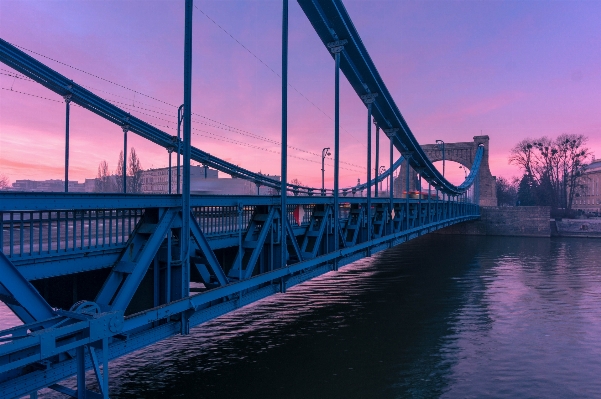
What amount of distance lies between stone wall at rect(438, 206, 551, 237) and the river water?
39.2 m

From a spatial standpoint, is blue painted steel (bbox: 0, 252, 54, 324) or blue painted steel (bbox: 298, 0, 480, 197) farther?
blue painted steel (bbox: 298, 0, 480, 197)

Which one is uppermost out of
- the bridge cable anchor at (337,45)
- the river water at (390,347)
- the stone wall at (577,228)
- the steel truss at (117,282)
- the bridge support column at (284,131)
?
the bridge cable anchor at (337,45)

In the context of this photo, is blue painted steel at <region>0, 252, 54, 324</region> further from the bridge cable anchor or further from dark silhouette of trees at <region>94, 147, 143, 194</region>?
dark silhouette of trees at <region>94, 147, 143, 194</region>

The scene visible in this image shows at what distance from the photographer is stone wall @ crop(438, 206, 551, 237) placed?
61.7 meters

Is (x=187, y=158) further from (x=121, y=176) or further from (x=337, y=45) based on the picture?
(x=121, y=176)

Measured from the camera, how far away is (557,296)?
74.7 ft

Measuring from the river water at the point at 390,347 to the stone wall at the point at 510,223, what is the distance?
39.2 meters

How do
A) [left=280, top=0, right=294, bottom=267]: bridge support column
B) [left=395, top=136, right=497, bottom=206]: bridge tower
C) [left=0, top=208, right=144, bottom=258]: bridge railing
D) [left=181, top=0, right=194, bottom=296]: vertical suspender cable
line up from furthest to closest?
[left=395, top=136, right=497, bottom=206]: bridge tower
[left=280, top=0, right=294, bottom=267]: bridge support column
[left=181, top=0, right=194, bottom=296]: vertical suspender cable
[left=0, top=208, right=144, bottom=258]: bridge railing

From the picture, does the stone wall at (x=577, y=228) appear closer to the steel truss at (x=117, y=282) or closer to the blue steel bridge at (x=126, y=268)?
the blue steel bridge at (x=126, y=268)

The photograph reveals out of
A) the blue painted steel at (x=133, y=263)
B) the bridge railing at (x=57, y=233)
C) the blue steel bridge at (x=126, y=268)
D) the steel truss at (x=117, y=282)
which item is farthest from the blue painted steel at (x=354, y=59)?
the blue painted steel at (x=133, y=263)

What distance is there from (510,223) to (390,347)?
185 ft

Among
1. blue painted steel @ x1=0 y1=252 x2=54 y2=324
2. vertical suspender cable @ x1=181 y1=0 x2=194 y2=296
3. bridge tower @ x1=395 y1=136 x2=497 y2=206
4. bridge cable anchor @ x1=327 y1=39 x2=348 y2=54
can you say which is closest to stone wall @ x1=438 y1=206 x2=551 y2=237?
bridge tower @ x1=395 y1=136 x2=497 y2=206

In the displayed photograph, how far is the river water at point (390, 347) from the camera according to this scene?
452 inches

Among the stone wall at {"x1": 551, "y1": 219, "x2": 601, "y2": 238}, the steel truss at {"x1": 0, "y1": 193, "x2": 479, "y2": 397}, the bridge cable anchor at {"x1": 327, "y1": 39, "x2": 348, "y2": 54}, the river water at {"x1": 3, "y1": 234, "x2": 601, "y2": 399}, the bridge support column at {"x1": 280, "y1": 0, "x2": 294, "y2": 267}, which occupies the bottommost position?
the river water at {"x1": 3, "y1": 234, "x2": 601, "y2": 399}
